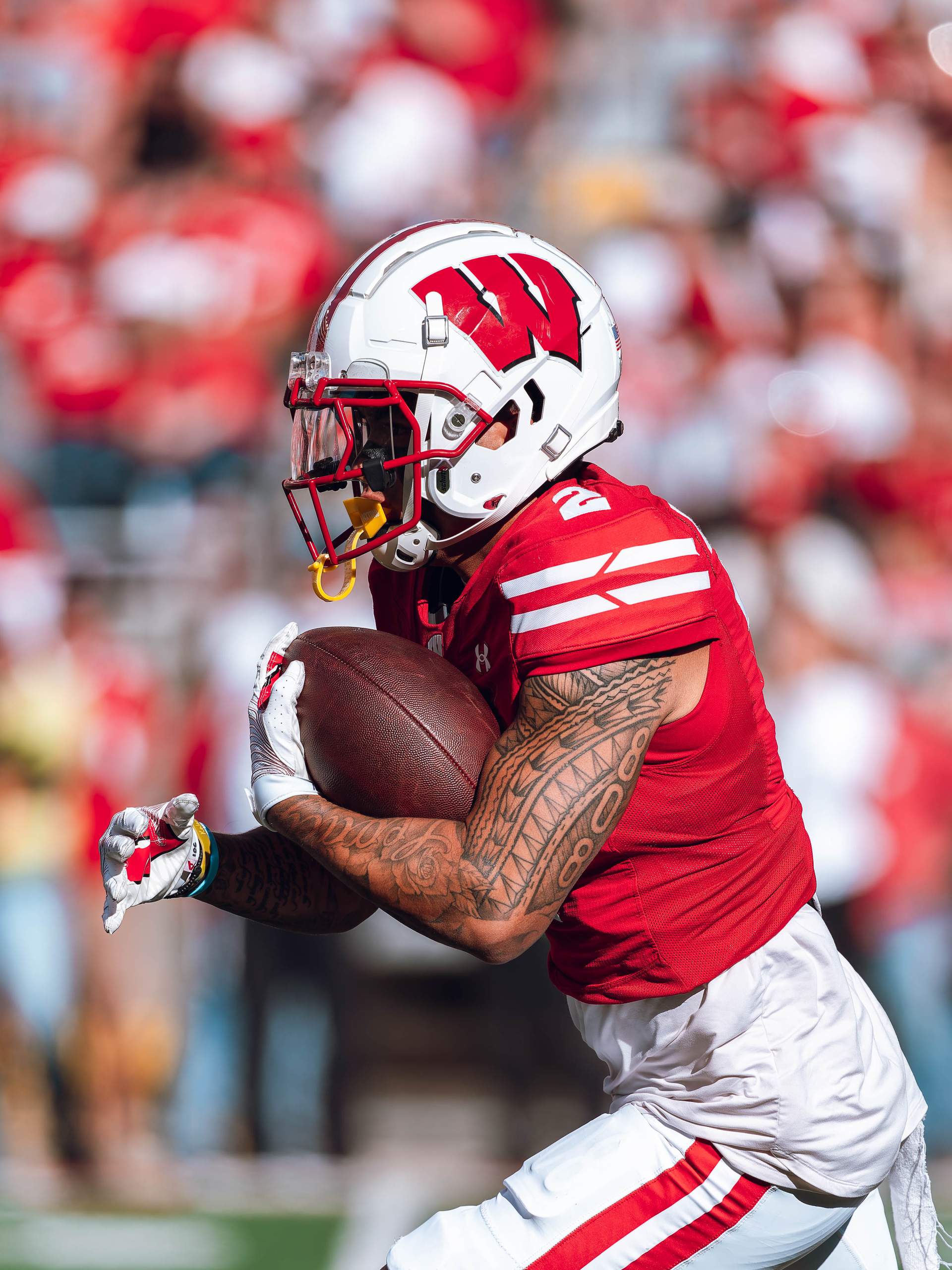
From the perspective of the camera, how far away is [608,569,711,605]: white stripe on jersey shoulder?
177 cm

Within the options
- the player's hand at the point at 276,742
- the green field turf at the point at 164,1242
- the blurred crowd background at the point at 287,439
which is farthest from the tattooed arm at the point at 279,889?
the green field turf at the point at 164,1242

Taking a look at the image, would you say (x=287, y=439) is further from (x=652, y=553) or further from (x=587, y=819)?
(x=587, y=819)

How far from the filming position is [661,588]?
1793 millimetres

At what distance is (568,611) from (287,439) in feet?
A: 12.4

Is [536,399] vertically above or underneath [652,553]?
above

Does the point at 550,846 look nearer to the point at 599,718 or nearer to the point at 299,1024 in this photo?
the point at 599,718

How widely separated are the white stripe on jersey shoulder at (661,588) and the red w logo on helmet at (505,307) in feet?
1.31

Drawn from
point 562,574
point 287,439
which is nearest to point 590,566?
point 562,574

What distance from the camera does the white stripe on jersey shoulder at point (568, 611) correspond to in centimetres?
176

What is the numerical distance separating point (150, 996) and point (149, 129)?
144 inches

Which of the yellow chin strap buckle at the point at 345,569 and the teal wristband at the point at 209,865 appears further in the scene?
the teal wristband at the point at 209,865

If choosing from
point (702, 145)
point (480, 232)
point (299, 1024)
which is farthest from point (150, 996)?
point (702, 145)

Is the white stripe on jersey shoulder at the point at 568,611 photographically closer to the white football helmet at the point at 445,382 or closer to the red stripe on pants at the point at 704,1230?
the white football helmet at the point at 445,382

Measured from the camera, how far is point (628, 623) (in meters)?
1.76
